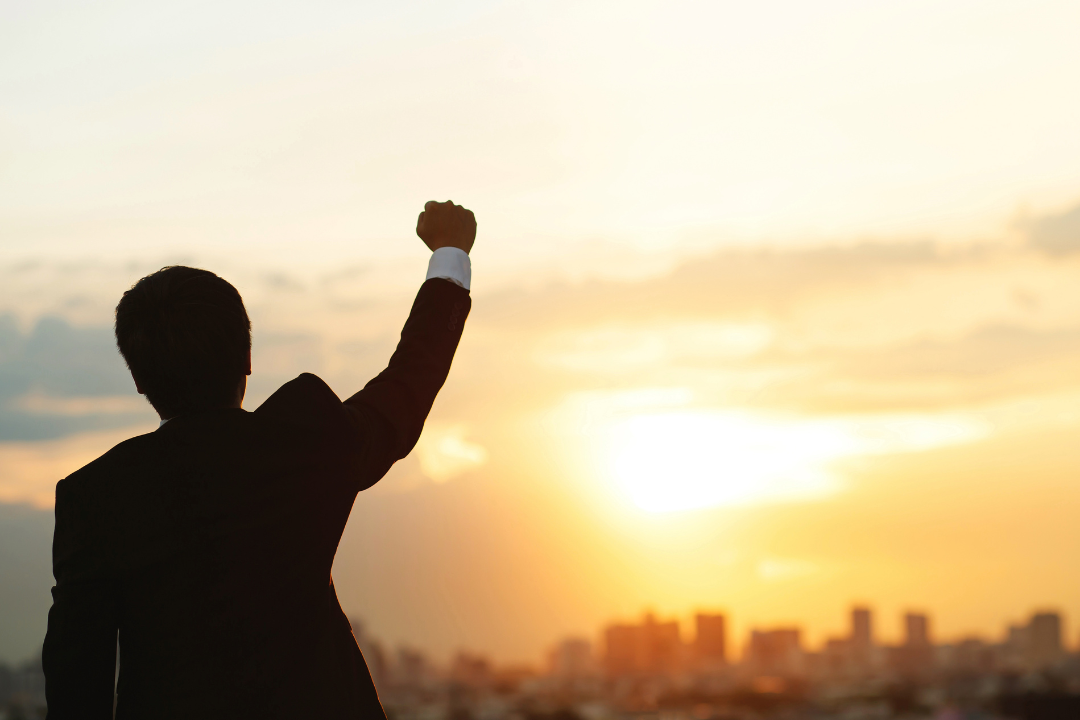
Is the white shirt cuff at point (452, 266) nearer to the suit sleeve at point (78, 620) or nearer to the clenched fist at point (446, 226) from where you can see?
the clenched fist at point (446, 226)

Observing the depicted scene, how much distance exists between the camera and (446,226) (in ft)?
9.40

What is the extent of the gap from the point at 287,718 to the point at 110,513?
55 centimetres

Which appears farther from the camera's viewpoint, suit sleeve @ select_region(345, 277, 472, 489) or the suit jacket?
suit sleeve @ select_region(345, 277, 472, 489)

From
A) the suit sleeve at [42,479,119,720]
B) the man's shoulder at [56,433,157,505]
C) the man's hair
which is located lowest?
the suit sleeve at [42,479,119,720]

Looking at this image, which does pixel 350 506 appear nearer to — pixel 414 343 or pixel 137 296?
pixel 414 343

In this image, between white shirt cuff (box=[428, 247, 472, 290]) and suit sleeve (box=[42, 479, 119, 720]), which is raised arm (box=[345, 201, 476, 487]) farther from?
suit sleeve (box=[42, 479, 119, 720])

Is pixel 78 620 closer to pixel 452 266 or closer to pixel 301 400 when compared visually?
pixel 301 400

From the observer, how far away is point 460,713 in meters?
156

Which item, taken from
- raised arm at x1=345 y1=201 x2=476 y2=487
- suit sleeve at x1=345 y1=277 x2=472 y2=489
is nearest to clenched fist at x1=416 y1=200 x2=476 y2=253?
raised arm at x1=345 y1=201 x2=476 y2=487

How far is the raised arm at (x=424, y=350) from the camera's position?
94.3 inches

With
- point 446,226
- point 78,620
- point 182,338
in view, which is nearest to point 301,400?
point 182,338

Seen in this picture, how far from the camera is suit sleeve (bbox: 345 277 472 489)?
238 cm

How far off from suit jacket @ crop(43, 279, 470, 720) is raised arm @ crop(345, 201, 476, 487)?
88 millimetres

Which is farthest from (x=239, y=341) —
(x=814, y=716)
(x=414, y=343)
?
(x=814, y=716)
